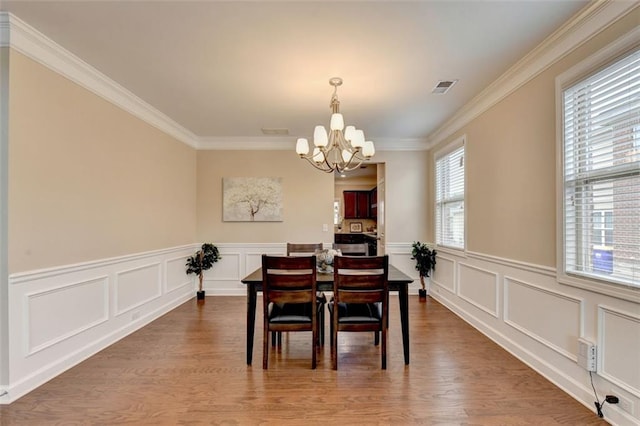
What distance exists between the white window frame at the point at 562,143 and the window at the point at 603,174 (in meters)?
0.02

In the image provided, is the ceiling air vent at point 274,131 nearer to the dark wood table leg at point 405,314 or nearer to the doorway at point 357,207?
the dark wood table leg at point 405,314

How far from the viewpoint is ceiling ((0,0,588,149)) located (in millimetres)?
Result: 2123

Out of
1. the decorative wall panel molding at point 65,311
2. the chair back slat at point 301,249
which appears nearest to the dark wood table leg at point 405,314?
the chair back slat at point 301,249

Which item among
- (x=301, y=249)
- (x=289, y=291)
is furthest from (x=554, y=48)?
(x=301, y=249)

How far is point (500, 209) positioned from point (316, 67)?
2.29 m

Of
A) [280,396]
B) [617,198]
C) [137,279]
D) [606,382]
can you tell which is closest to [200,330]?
[137,279]

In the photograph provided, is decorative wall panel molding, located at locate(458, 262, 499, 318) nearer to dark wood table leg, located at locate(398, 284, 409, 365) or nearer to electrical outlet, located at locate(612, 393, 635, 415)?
dark wood table leg, located at locate(398, 284, 409, 365)

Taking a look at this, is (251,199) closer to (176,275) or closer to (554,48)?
(176,275)

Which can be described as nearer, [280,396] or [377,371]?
[280,396]

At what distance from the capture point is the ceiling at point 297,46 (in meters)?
2.12

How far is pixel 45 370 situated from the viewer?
8.21 ft

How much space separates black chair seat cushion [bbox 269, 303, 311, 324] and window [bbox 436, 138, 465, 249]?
100 inches

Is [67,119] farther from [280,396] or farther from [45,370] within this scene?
[280,396]

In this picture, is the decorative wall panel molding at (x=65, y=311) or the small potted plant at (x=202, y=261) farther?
the small potted plant at (x=202, y=261)
